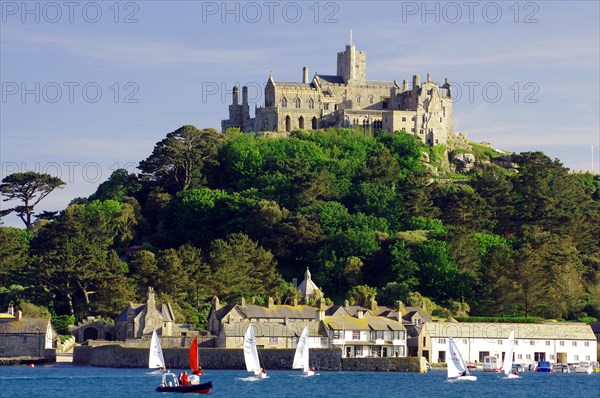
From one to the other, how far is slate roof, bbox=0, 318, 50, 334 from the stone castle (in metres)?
52.7

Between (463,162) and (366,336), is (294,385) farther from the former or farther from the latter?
(463,162)

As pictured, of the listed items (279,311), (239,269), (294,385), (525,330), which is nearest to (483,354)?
(525,330)

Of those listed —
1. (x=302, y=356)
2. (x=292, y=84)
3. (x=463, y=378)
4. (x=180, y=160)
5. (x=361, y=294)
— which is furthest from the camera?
(x=292, y=84)

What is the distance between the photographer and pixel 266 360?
91750 millimetres

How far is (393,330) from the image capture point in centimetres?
9675

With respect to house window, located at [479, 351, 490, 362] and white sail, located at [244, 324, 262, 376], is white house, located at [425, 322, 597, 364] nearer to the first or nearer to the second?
house window, located at [479, 351, 490, 362]

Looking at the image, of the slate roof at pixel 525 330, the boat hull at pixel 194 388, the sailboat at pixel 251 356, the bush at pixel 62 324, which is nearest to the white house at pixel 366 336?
the slate roof at pixel 525 330

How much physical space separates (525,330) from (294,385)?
2503 cm

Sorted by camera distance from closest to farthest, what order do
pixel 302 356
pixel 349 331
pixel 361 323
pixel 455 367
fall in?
pixel 455 367 < pixel 302 356 < pixel 349 331 < pixel 361 323

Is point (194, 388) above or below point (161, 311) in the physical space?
below

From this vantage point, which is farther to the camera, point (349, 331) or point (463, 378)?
point (349, 331)

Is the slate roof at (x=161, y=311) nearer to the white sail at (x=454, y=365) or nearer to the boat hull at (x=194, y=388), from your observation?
the white sail at (x=454, y=365)

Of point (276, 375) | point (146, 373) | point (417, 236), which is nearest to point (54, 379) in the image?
point (146, 373)

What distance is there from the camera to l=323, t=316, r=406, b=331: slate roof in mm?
96250
